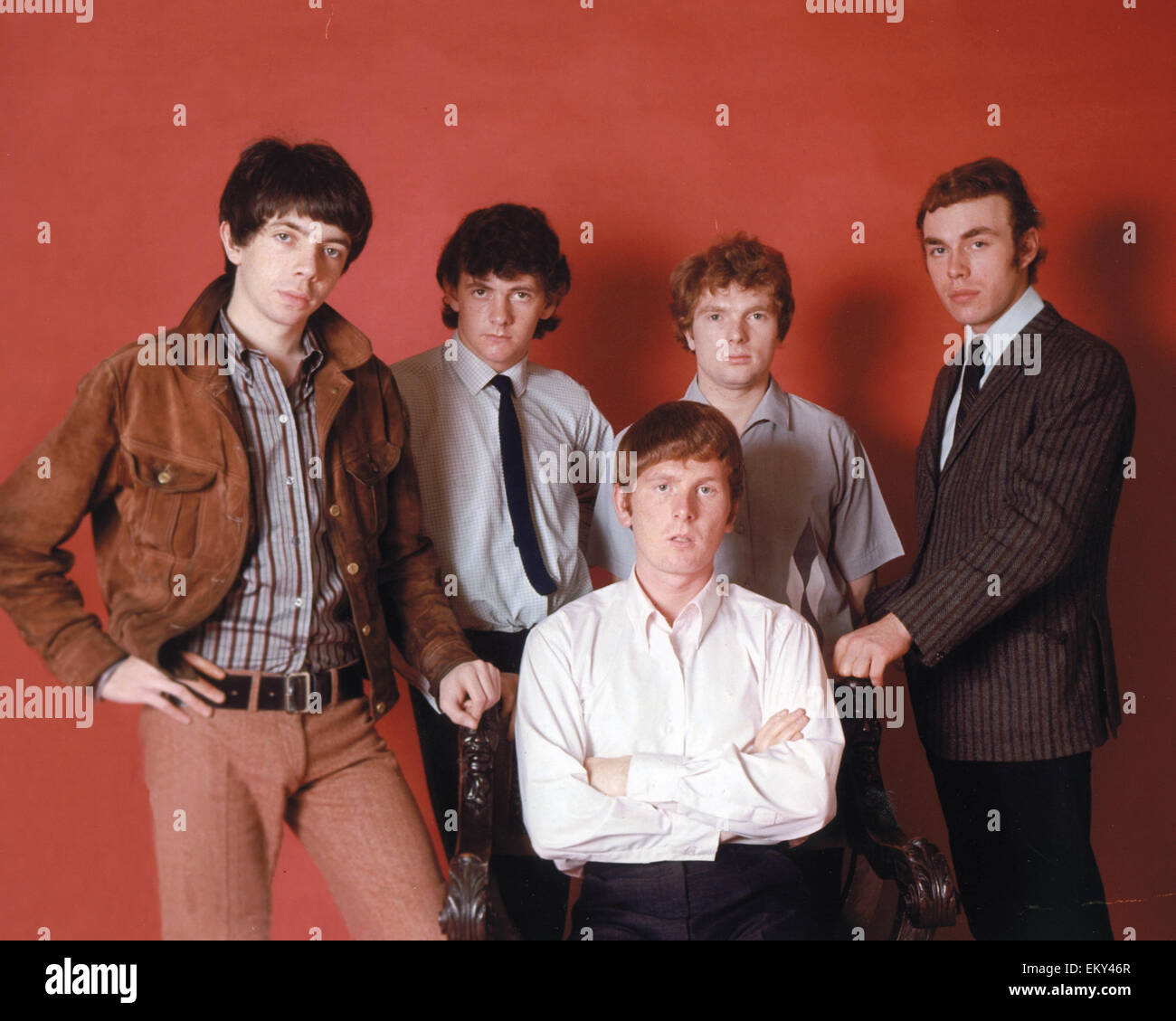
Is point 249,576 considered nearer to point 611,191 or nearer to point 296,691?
point 296,691

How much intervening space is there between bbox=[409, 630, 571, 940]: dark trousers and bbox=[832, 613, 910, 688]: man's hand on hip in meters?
0.82

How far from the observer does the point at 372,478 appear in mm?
2525

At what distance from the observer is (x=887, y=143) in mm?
3309

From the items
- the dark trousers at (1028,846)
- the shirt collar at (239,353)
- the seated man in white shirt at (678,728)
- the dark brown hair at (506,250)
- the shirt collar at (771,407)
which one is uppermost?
the dark brown hair at (506,250)

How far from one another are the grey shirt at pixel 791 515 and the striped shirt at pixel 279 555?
85cm

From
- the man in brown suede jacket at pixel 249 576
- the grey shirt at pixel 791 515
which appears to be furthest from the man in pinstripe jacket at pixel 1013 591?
the man in brown suede jacket at pixel 249 576

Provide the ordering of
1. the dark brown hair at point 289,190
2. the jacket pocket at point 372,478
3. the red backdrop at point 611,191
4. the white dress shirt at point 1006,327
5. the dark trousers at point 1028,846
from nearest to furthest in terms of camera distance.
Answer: the dark brown hair at point 289,190, the jacket pocket at point 372,478, the dark trousers at point 1028,846, the white dress shirt at point 1006,327, the red backdrop at point 611,191

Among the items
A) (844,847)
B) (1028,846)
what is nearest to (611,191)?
(844,847)

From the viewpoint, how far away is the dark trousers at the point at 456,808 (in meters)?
2.72

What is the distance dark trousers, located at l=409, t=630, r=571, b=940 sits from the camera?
8.91ft

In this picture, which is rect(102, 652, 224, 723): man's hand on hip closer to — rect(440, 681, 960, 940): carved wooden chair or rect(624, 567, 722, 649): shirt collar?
rect(440, 681, 960, 940): carved wooden chair

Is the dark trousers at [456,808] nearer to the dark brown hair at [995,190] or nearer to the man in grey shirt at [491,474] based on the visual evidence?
the man in grey shirt at [491,474]

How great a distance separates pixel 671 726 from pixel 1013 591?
0.87 metres
